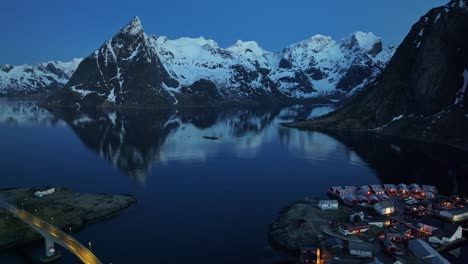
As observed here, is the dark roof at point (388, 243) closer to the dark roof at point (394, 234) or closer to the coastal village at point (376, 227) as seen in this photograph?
the coastal village at point (376, 227)

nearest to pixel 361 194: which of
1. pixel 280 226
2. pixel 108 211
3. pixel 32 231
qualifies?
pixel 280 226

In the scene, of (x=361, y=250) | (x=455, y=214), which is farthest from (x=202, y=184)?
(x=455, y=214)

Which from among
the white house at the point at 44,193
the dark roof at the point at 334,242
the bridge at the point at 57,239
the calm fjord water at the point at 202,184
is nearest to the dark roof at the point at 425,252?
the dark roof at the point at 334,242

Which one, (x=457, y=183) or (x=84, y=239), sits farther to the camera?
(x=457, y=183)

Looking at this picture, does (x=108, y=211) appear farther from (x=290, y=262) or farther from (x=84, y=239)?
(x=290, y=262)

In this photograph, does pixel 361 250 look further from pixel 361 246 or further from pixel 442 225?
pixel 442 225

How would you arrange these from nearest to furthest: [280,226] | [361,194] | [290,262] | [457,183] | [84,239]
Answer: [290,262] < [84,239] < [280,226] < [361,194] < [457,183]
